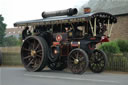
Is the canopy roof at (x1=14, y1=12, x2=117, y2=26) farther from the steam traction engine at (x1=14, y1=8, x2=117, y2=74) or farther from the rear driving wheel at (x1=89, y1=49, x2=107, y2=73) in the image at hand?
the rear driving wheel at (x1=89, y1=49, x2=107, y2=73)

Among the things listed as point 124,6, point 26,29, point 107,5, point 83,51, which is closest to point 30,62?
point 26,29

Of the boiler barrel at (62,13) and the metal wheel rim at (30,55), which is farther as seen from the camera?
the metal wheel rim at (30,55)

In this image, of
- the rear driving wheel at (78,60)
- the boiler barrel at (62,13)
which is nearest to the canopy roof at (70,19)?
the boiler barrel at (62,13)

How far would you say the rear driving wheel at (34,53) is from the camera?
1577 cm

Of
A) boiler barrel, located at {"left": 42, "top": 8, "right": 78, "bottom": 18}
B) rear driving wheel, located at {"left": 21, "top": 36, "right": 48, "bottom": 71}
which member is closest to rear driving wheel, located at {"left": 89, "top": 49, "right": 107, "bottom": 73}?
boiler barrel, located at {"left": 42, "top": 8, "right": 78, "bottom": 18}

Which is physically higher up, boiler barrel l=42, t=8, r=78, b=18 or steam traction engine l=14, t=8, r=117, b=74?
boiler barrel l=42, t=8, r=78, b=18

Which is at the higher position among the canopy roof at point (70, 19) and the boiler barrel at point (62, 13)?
the boiler barrel at point (62, 13)

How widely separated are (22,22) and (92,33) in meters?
4.69

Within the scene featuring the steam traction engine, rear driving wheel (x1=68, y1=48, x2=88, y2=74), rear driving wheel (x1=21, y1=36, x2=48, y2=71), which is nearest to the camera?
rear driving wheel (x1=68, y1=48, x2=88, y2=74)

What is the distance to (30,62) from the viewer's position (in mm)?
16641

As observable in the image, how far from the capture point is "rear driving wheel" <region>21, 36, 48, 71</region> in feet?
51.8

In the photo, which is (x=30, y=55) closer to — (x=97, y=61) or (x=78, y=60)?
(x=78, y=60)

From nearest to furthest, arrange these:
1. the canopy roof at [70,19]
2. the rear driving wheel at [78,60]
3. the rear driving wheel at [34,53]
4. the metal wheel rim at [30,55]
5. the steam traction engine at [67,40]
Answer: the rear driving wheel at [78,60]
the canopy roof at [70,19]
the steam traction engine at [67,40]
the rear driving wheel at [34,53]
the metal wheel rim at [30,55]

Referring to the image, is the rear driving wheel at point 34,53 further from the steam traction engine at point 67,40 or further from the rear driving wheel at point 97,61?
the rear driving wheel at point 97,61
